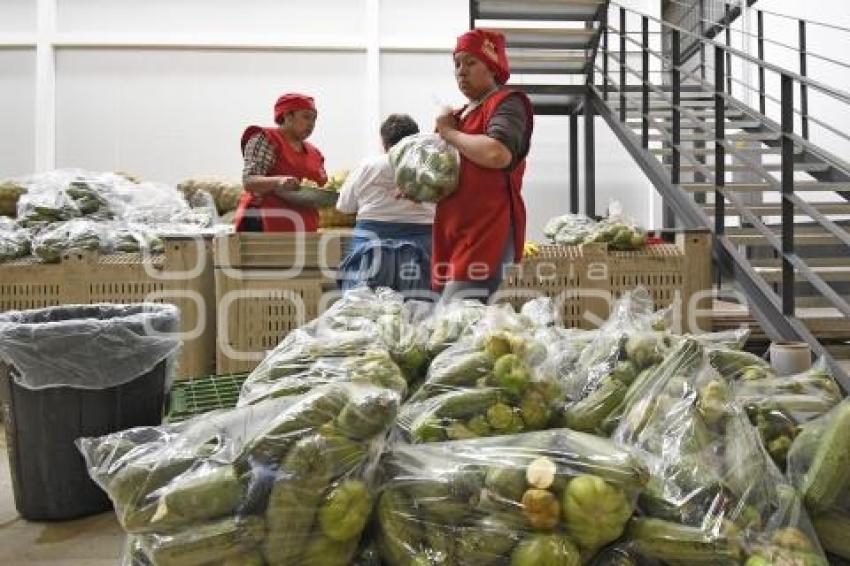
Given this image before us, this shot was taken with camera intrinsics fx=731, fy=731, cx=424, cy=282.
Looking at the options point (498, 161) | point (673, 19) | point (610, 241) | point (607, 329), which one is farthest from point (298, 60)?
point (607, 329)

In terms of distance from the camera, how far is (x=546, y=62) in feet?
18.8

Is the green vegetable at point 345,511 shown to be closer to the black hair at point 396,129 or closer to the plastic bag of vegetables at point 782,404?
the plastic bag of vegetables at point 782,404

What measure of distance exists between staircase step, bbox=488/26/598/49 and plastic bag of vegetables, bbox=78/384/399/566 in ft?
15.6

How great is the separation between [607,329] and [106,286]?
8.31 ft

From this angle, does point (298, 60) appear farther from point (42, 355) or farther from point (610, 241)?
point (42, 355)

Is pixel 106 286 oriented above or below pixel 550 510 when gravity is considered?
above

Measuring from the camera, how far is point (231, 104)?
288 inches

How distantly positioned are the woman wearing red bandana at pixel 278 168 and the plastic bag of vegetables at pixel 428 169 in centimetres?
82

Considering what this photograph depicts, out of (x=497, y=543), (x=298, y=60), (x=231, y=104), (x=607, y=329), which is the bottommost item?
(x=497, y=543)

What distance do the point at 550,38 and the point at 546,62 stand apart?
271mm

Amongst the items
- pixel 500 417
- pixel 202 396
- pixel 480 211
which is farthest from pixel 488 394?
pixel 480 211

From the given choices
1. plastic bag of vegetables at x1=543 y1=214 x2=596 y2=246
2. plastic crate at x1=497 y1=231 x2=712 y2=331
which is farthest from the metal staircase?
plastic bag of vegetables at x1=543 y1=214 x2=596 y2=246

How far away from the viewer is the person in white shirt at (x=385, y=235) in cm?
292

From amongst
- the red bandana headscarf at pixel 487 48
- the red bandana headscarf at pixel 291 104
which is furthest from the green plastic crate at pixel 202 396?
the red bandana headscarf at pixel 291 104
